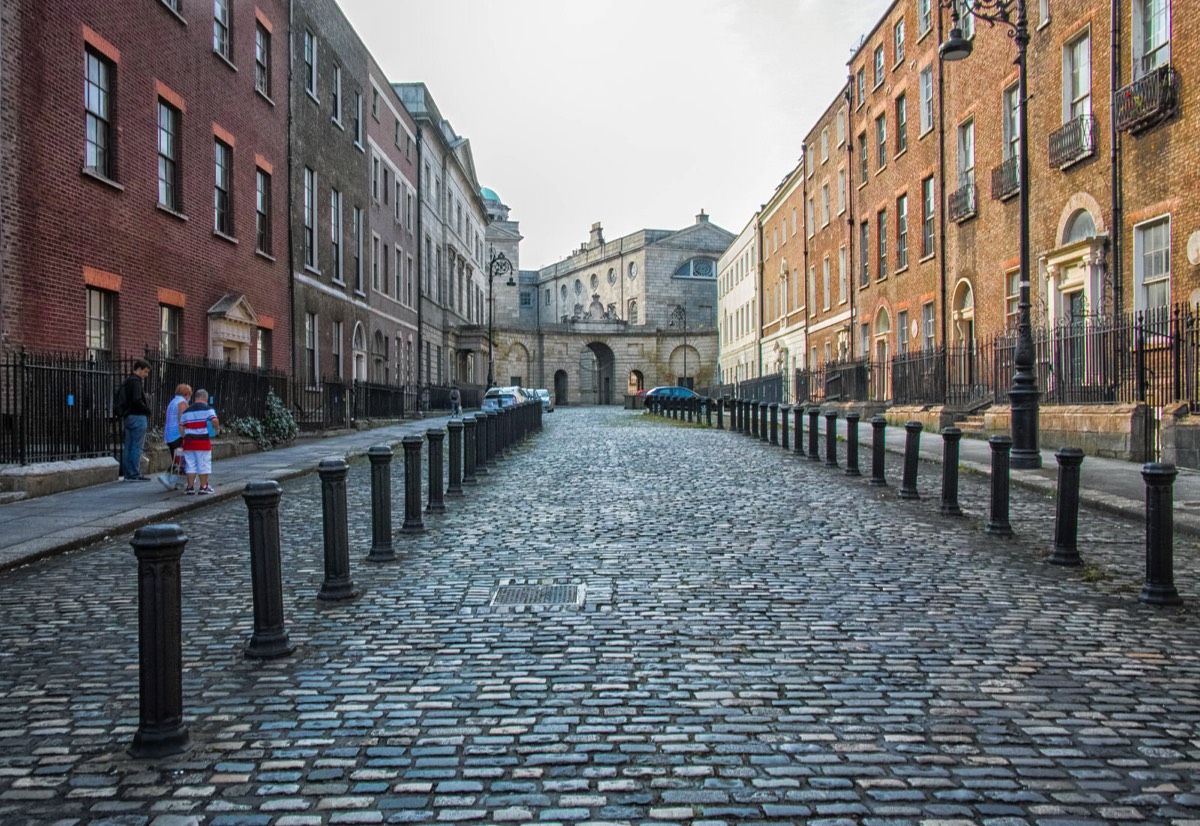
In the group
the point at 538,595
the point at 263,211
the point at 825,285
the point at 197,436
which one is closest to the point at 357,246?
the point at 263,211

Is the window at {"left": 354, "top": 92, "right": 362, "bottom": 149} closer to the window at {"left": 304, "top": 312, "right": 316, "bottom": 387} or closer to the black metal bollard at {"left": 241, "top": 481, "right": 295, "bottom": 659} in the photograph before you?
the window at {"left": 304, "top": 312, "right": 316, "bottom": 387}

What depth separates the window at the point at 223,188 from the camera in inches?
790

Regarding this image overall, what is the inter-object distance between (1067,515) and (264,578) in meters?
5.82

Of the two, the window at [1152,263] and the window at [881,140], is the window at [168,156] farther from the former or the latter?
the window at [881,140]

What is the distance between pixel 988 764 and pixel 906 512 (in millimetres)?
7006

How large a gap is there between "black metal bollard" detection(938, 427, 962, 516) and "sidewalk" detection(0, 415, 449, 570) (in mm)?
5375

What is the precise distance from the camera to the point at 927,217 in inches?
1099

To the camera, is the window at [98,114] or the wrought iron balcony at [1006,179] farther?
the wrought iron balcony at [1006,179]

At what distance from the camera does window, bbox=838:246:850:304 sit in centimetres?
3650

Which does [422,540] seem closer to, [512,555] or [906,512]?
[512,555]

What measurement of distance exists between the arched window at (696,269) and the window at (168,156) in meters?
74.2

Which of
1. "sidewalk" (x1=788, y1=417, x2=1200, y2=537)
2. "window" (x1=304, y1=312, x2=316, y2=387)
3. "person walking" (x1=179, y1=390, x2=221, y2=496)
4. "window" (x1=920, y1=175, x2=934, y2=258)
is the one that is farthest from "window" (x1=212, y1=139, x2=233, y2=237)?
"window" (x1=920, y1=175, x2=934, y2=258)

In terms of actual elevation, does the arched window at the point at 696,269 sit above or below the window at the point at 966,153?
above

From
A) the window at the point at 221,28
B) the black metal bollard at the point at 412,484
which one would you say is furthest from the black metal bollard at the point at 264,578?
the window at the point at 221,28
